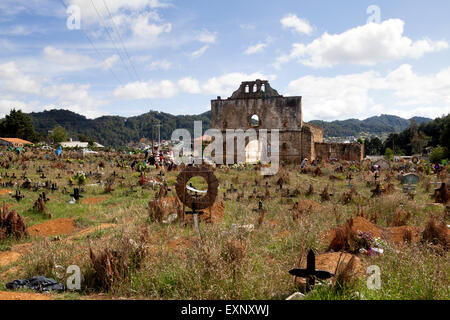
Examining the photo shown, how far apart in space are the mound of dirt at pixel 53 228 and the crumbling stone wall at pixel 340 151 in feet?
84.5

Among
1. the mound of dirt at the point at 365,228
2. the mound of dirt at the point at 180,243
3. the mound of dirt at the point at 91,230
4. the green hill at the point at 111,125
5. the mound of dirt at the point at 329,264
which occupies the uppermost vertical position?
the green hill at the point at 111,125

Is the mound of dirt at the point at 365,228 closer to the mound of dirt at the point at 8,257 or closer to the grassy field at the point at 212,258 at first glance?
the grassy field at the point at 212,258

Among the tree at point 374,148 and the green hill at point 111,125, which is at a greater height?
the green hill at point 111,125

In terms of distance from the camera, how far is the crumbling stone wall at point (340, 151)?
29969 mm

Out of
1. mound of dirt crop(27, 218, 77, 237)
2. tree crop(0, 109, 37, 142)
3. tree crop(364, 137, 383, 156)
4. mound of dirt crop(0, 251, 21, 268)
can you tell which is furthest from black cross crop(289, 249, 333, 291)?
tree crop(364, 137, 383, 156)

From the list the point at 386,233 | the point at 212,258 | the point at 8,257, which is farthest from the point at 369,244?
the point at 8,257

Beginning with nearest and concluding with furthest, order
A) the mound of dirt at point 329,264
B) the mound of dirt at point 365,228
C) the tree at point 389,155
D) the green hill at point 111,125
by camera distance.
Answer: the mound of dirt at point 329,264, the mound of dirt at point 365,228, the tree at point 389,155, the green hill at point 111,125

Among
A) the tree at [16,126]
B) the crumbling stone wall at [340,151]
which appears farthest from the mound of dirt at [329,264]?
the tree at [16,126]

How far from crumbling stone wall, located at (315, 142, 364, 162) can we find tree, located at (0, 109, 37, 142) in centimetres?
5509

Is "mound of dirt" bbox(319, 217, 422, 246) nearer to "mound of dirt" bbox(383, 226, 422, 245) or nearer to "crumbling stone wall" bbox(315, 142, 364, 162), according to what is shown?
"mound of dirt" bbox(383, 226, 422, 245)

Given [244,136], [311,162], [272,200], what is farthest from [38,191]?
[311,162]

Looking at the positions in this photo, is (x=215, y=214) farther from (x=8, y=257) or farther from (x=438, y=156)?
(x=438, y=156)

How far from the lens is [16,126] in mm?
59312

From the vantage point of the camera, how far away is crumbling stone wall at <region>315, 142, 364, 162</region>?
29969 mm
